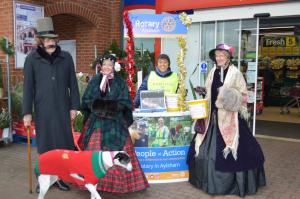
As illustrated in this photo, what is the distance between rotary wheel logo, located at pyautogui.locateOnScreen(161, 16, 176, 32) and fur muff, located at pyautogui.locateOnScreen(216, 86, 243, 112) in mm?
1443

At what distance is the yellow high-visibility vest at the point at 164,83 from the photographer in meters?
5.46

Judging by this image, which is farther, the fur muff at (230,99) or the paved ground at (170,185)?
the paved ground at (170,185)

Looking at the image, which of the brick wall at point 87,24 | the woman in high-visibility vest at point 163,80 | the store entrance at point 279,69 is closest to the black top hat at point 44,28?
the woman in high-visibility vest at point 163,80

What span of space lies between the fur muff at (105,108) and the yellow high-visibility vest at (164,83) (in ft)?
4.27

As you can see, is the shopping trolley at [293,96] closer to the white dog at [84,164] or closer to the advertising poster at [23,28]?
the advertising poster at [23,28]

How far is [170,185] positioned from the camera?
16.3 ft

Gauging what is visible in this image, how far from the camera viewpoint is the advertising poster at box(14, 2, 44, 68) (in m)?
7.47

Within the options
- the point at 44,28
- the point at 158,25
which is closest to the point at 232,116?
the point at 158,25

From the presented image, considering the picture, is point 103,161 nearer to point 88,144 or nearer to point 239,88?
point 88,144

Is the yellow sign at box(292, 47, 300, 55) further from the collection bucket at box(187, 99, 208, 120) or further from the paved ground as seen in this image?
the collection bucket at box(187, 99, 208, 120)

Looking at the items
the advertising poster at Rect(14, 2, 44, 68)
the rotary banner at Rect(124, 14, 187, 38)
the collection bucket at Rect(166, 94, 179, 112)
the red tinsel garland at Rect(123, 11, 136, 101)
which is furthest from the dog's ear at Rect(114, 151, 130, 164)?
the advertising poster at Rect(14, 2, 44, 68)

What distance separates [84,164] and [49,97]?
1110mm

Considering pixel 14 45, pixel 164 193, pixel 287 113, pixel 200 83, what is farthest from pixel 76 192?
pixel 287 113

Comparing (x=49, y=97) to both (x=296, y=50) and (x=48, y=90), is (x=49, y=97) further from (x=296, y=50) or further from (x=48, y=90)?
(x=296, y=50)
